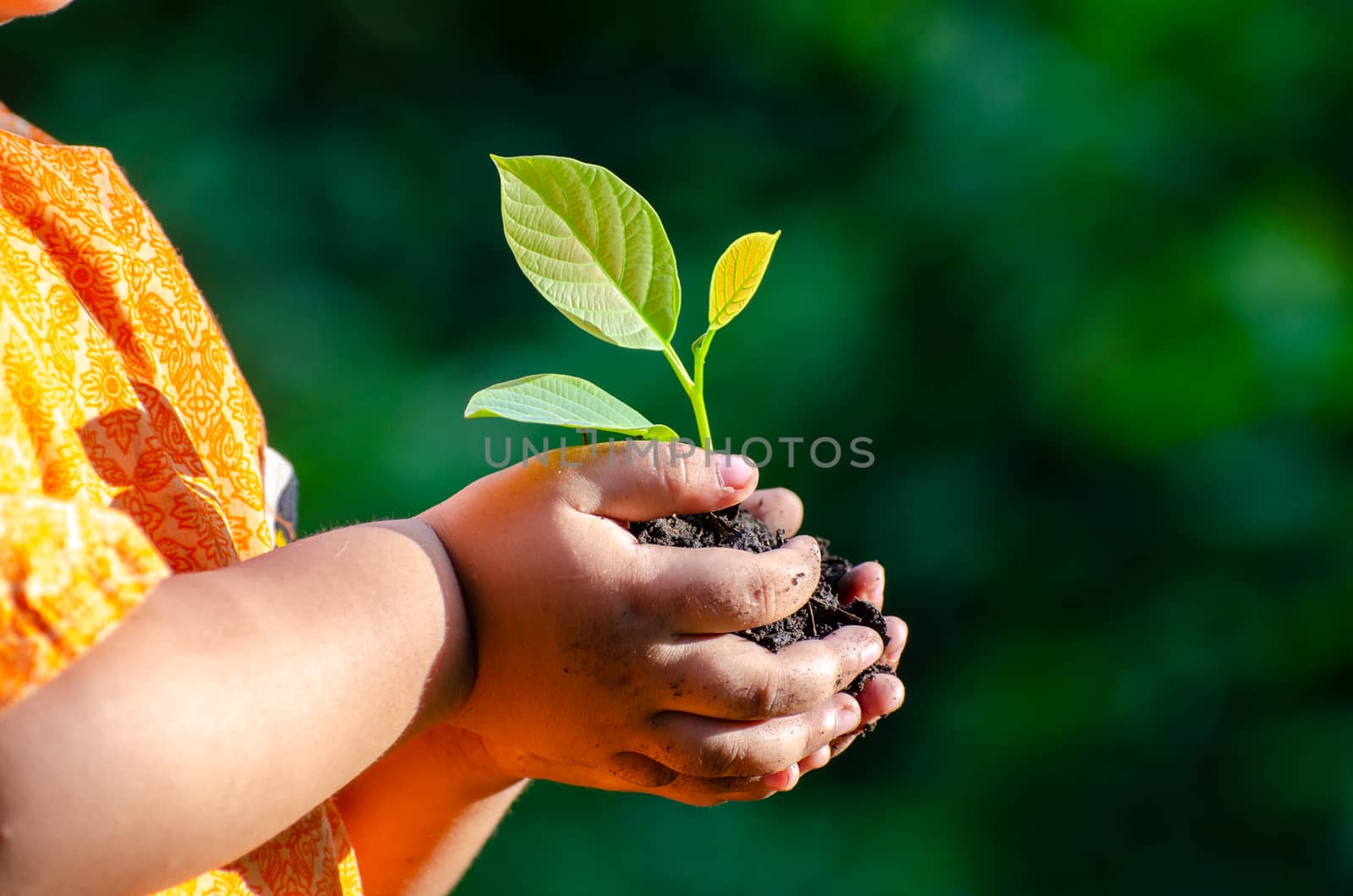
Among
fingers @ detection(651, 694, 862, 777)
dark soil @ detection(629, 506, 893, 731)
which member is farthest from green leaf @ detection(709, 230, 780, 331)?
fingers @ detection(651, 694, 862, 777)

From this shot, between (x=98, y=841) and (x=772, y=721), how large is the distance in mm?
257

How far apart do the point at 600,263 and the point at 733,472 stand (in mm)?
141

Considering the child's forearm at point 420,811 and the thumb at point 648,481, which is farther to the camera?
the child's forearm at point 420,811

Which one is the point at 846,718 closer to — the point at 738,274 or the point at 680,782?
the point at 680,782

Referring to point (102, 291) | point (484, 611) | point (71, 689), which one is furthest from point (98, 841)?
point (102, 291)

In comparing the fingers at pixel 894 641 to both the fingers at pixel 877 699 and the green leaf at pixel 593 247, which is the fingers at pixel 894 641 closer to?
the fingers at pixel 877 699

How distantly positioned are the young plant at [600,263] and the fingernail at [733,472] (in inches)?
1.9

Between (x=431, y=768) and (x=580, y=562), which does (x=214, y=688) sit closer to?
(x=580, y=562)

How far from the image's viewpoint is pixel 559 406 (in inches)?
18.7

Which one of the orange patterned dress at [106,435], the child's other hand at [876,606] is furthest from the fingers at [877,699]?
the orange patterned dress at [106,435]

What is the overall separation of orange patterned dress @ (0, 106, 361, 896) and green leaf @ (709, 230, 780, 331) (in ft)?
0.82

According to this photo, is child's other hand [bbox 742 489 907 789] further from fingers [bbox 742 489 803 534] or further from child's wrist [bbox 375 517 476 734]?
child's wrist [bbox 375 517 476 734]

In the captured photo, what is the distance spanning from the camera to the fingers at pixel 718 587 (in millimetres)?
438

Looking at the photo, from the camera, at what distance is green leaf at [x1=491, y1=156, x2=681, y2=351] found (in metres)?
0.51
